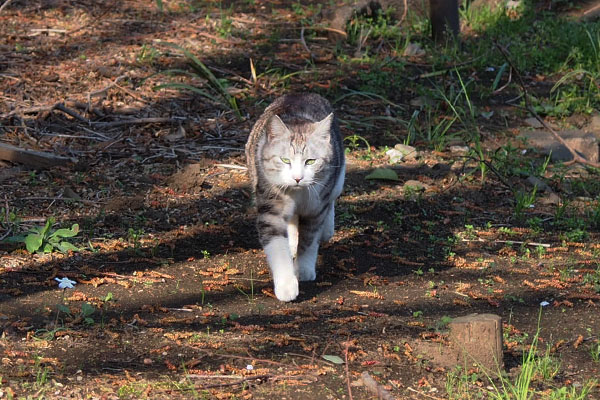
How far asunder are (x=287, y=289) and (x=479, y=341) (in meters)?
1.18

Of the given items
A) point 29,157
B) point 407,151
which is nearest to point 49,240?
point 29,157

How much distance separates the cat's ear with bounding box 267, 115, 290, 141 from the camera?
463cm

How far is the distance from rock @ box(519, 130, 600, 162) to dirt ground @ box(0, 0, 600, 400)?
204 millimetres

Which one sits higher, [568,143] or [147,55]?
[147,55]

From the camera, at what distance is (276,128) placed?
467 centimetres

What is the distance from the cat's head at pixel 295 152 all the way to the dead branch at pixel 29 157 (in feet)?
6.69

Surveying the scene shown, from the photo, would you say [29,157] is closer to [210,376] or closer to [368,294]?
[368,294]

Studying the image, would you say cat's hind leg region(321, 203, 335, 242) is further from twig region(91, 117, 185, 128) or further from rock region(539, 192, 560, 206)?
twig region(91, 117, 185, 128)

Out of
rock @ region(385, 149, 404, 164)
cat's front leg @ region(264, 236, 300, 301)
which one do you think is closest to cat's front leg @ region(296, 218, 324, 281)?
cat's front leg @ region(264, 236, 300, 301)

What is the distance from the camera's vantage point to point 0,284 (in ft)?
14.7

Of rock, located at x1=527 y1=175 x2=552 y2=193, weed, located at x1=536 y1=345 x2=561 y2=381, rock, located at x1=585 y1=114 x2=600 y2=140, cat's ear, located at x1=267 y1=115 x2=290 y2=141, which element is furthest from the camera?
rock, located at x1=585 y1=114 x2=600 y2=140

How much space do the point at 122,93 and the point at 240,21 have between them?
2251 millimetres

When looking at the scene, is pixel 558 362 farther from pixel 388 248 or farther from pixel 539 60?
pixel 539 60

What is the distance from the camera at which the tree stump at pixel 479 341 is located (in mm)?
3713
